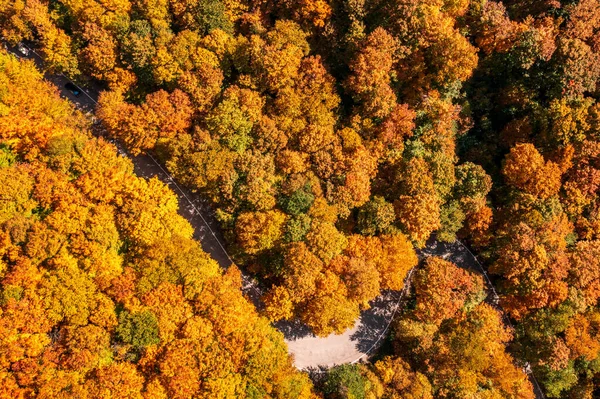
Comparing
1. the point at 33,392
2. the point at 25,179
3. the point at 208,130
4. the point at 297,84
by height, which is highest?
the point at 297,84

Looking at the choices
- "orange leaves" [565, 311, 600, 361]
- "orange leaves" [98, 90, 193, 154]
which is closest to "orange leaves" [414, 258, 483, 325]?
"orange leaves" [565, 311, 600, 361]

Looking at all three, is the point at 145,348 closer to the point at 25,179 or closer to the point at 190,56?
the point at 25,179

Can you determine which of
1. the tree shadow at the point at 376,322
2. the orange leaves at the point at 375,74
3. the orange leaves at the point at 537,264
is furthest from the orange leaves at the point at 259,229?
the orange leaves at the point at 537,264

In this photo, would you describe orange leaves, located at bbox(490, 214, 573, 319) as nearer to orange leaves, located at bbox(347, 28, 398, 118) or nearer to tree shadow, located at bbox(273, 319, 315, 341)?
orange leaves, located at bbox(347, 28, 398, 118)

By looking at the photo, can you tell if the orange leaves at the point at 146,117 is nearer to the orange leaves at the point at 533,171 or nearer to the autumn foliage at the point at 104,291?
the autumn foliage at the point at 104,291

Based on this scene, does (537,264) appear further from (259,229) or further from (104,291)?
(104,291)

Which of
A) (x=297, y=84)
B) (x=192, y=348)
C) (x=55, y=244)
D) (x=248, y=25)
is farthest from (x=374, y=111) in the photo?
(x=55, y=244)
